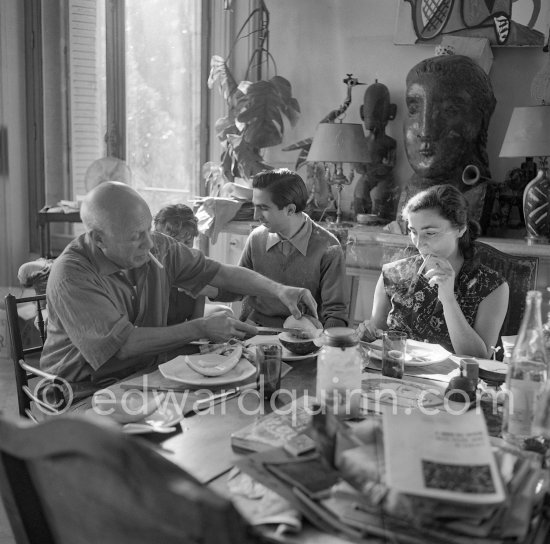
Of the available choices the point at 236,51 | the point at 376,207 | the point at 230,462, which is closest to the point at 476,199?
the point at 376,207

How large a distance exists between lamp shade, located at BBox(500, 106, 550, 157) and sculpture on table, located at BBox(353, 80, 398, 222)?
2.80 ft

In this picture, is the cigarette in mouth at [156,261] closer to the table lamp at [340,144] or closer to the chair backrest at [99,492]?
the chair backrest at [99,492]

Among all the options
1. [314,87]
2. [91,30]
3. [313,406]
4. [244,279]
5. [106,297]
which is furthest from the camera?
[91,30]

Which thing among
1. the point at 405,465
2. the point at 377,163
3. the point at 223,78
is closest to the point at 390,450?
the point at 405,465

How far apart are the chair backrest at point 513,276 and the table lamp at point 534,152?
35.1 inches

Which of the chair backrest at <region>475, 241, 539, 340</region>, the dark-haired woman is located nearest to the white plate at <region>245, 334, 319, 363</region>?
the dark-haired woman

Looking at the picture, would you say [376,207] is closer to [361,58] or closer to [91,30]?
[361,58]

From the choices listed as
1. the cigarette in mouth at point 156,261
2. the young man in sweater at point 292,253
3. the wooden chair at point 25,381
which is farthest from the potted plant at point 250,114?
the wooden chair at point 25,381

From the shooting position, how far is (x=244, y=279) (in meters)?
2.37

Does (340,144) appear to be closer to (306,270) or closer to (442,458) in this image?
(306,270)

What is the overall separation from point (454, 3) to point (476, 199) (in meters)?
1.08

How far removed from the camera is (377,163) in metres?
3.84

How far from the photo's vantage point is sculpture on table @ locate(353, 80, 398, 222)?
12.3 feet

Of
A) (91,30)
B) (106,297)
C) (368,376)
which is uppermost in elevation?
(91,30)
